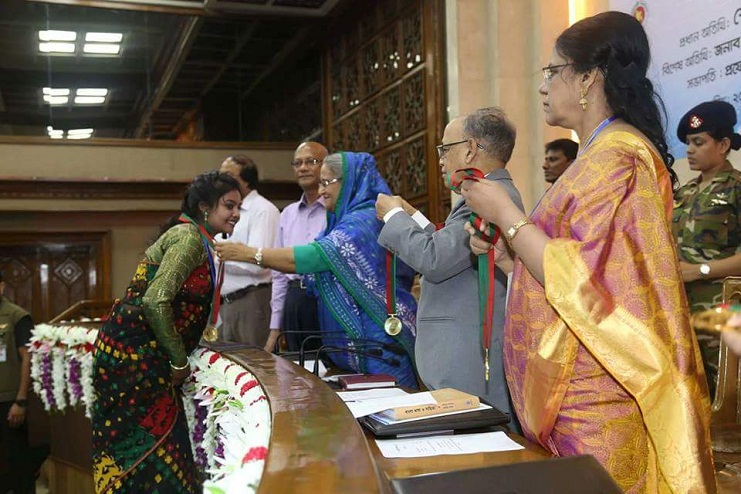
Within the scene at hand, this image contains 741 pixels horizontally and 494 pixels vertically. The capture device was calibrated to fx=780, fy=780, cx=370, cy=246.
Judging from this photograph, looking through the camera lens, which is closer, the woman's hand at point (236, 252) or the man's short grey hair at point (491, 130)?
the man's short grey hair at point (491, 130)

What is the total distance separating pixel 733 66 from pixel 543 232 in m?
2.49

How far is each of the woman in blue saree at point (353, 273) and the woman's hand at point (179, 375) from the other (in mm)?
444

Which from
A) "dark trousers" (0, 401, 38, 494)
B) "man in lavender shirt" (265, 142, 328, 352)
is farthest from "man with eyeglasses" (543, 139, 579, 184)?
"dark trousers" (0, 401, 38, 494)

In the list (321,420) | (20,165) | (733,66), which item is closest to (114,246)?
(20,165)

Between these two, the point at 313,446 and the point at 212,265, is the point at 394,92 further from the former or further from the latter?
the point at 313,446

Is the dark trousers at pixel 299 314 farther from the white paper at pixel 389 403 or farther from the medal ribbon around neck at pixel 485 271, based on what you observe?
the white paper at pixel 389 403

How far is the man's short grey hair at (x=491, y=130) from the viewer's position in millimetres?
2193

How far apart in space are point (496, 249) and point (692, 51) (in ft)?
8.19

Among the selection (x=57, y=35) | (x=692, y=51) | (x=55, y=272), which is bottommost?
(x=55, y=272)

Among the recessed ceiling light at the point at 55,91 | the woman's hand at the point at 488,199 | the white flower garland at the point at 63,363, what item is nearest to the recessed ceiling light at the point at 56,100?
the recessed ceiling light at the point at 55,91

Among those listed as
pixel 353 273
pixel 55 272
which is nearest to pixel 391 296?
pixel 353 273

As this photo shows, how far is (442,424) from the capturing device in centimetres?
146

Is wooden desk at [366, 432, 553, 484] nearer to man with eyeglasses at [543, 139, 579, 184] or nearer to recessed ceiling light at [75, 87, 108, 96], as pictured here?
man with eyeglasses at [543, 139, 579, 184]

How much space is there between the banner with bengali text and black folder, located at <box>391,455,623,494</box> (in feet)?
8.79
